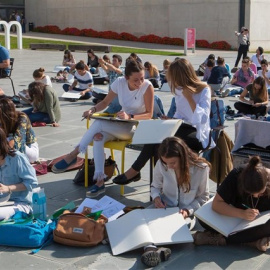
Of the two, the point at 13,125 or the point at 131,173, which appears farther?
the point at 13,125

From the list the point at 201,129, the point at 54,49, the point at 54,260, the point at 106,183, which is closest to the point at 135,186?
the point at 106,183

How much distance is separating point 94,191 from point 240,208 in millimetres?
1853

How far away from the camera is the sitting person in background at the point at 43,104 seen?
929 centimetres

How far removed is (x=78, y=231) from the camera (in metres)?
4.52

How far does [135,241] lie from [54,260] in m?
0.65

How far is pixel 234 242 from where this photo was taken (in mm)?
4480

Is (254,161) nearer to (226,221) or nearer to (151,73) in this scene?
(226,221)

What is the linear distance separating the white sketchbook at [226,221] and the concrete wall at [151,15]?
102 feet

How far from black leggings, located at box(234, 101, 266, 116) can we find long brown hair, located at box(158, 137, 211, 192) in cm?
576

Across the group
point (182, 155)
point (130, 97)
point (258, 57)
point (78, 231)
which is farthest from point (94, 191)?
point (258, 57)

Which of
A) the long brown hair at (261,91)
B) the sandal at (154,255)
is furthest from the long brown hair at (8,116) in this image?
the long brown hair at (261,91)

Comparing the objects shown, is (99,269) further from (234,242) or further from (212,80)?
(212,80)

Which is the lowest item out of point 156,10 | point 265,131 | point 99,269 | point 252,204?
point 99,269

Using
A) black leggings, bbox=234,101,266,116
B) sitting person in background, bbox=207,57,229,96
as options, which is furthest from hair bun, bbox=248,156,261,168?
sitting person in background, bbox=207,57,229,96
